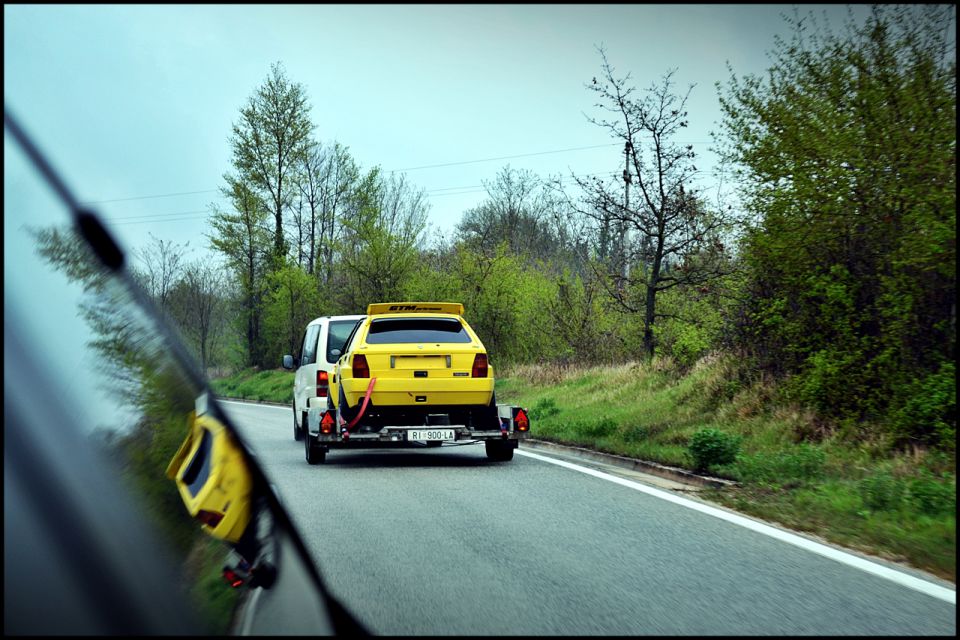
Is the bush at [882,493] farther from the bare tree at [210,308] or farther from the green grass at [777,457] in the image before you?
the bare tree at [210,308]

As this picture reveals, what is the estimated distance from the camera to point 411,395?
12781 mm

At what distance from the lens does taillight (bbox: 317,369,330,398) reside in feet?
47.9

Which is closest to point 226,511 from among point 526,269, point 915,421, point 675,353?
point 915,421

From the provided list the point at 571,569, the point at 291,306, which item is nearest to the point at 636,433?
the point at 571,569

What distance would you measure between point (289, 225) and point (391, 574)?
47.5m

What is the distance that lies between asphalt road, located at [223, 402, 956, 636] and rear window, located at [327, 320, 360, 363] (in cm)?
483

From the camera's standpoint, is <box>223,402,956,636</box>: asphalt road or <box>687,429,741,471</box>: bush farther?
<box>687,429,741,471</box>: bush

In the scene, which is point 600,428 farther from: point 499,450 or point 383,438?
point 383,438

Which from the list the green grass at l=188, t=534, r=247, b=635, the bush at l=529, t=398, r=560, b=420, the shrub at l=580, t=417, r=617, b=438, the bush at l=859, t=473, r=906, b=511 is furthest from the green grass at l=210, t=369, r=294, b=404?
the green grass at l=188, t=534, r=247, b=635

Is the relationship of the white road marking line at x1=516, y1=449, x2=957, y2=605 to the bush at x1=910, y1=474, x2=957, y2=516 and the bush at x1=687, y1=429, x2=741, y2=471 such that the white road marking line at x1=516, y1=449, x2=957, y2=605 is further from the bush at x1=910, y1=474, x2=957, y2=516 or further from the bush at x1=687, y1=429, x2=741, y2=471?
the bush at x1=910, y1=474, x2=957, y2=516

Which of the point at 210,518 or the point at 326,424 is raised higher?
the point at 210,518

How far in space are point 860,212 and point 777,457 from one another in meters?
3.45

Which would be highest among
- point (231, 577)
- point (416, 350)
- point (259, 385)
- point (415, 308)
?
point (415, 308)

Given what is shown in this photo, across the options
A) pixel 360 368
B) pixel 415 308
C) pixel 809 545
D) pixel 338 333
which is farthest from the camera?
pixel 338 333
